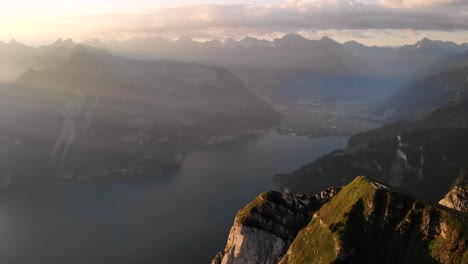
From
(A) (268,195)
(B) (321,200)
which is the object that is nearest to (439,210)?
(B) (321,200)

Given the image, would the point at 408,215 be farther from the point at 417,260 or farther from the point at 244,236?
the point at 244,236

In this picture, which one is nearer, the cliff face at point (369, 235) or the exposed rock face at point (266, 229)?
the cliff face at point (369, 235)

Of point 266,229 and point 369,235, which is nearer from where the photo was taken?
point 369,235

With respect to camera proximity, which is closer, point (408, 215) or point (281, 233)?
point (408, 215)

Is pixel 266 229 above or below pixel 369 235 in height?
below

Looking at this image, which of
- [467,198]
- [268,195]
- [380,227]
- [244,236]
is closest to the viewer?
[380,227]
